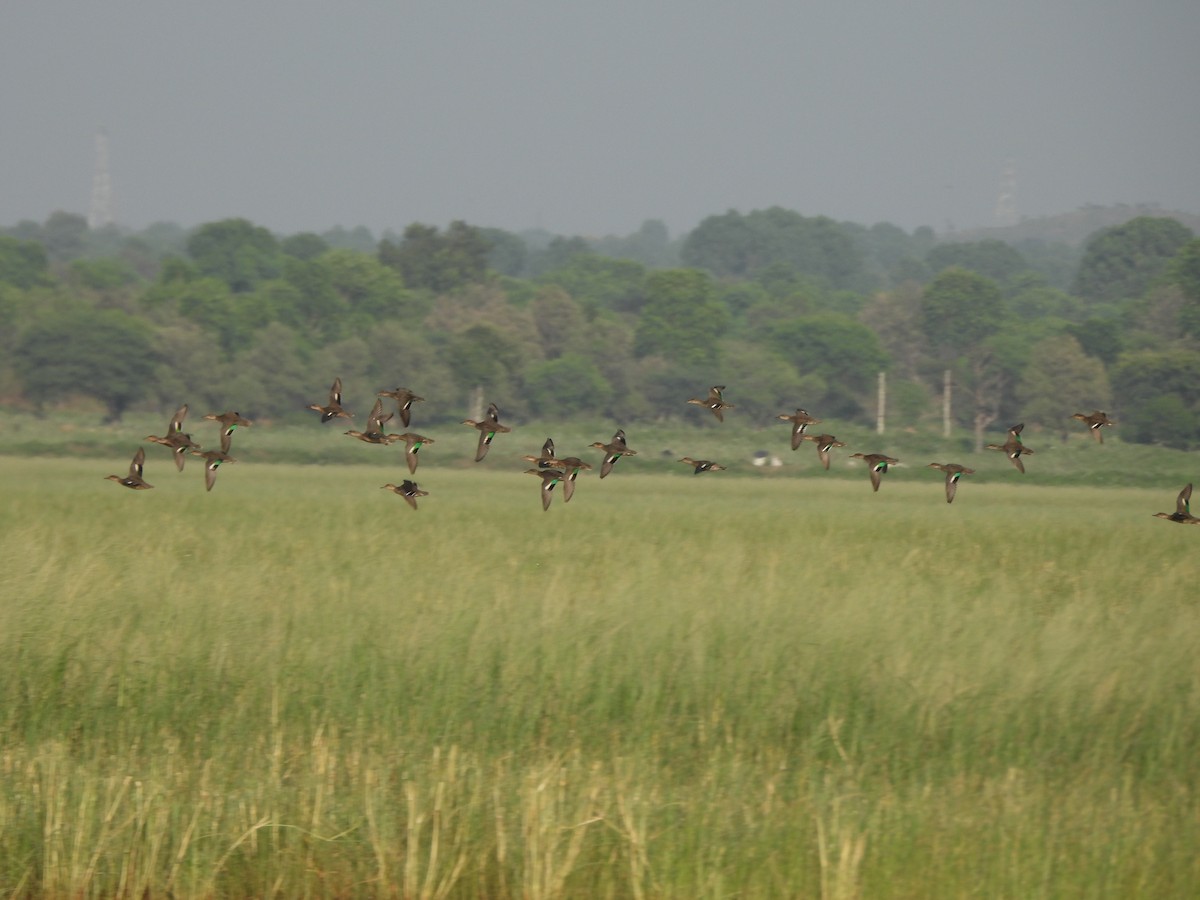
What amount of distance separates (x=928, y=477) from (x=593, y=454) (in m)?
13.9

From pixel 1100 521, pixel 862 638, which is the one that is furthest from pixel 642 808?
pixel 1100 521

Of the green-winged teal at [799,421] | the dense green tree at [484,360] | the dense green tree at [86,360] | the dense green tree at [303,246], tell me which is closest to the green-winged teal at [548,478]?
the green-winged teal at [799,421]

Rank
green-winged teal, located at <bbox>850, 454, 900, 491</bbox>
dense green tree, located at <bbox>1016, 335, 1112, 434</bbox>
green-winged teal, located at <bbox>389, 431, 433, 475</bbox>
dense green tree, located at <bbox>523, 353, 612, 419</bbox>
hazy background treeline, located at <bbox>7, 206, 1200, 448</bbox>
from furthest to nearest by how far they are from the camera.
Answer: dense green tree, located at <bbox>523, 353, 612, 419</bbox> → dense green tree, located at <bbox>1016, 335, 1112, 434</bbox> → hazy background treeline, located at <bbox>7, 206, 1200, 448</bbox> → green-winged teal, located at <bbox>850, 454, 900, 491</bbox> → green-winged teal, located at <bbox>389, 431, 433, 475</bbox>

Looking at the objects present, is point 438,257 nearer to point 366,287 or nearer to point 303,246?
point 366,287

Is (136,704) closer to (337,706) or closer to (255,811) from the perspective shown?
(337,706)

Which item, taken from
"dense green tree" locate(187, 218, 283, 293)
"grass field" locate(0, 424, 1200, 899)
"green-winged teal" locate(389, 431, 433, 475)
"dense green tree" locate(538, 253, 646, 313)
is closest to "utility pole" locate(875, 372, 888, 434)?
"dense green tree" locate(538, 253, 646, 313)

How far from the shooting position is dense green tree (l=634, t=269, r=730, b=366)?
4294 inches

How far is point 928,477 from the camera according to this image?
63594 millimetres

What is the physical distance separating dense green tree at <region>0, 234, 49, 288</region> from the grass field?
123 meters

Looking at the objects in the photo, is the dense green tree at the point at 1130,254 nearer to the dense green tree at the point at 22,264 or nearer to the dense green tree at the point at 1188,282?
the dense green tree at the point at 1188,282

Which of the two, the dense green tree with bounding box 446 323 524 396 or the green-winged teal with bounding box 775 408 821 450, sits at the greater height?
the dense green tree with bounding box 446 323 524 396

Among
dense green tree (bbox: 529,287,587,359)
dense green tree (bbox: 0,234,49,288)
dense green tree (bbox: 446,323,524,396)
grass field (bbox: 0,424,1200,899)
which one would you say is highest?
dense green tree (bbox: 0,234,49,288)

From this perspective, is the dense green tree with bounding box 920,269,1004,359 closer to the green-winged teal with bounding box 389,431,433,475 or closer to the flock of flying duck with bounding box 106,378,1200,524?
the flock of flying duck with bounding box 106,378,1200,524

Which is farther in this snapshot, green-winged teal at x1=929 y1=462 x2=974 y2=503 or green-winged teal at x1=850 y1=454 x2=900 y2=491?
green-winged teal at x1=850 y1=454 x2=900 y2=491
